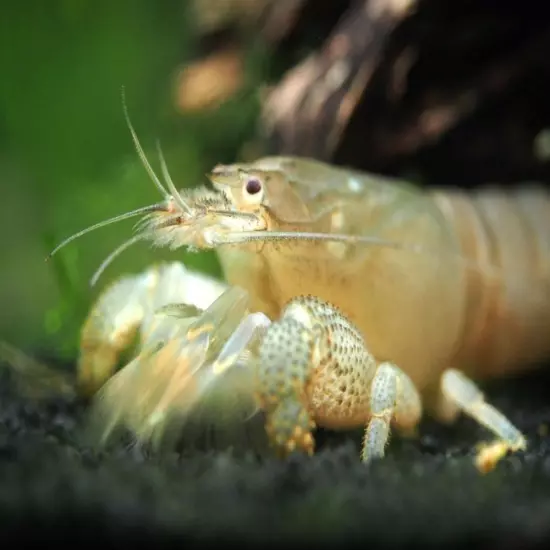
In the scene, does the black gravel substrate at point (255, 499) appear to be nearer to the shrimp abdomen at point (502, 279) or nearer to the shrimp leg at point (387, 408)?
the shrimp leg at point (387, 408)

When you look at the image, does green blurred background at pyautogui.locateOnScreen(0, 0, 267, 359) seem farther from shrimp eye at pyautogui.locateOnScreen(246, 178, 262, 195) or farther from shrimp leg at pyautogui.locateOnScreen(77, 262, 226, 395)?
shrimp eye at pyautogui.locateOnScreen(246, 178, 262, 195)

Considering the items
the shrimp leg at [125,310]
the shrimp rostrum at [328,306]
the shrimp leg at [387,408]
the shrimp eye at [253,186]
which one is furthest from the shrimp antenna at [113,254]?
the shrimp leg at [387,408]

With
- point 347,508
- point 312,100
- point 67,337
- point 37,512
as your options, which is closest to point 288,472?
point 347,508

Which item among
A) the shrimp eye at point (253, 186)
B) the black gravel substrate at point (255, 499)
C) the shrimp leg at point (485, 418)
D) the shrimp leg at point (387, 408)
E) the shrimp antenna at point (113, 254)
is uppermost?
the shrimp eye at point (253, 186)

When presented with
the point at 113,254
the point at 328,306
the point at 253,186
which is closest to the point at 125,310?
the point at 113,254

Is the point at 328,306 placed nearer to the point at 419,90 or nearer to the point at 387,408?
the point at 387,408

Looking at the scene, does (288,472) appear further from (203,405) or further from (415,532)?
(203,405)

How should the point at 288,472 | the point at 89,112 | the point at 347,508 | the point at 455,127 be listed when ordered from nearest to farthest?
the point at 347,508 → the point at 288,472 → the point at 455,127 → the point at 89,112
